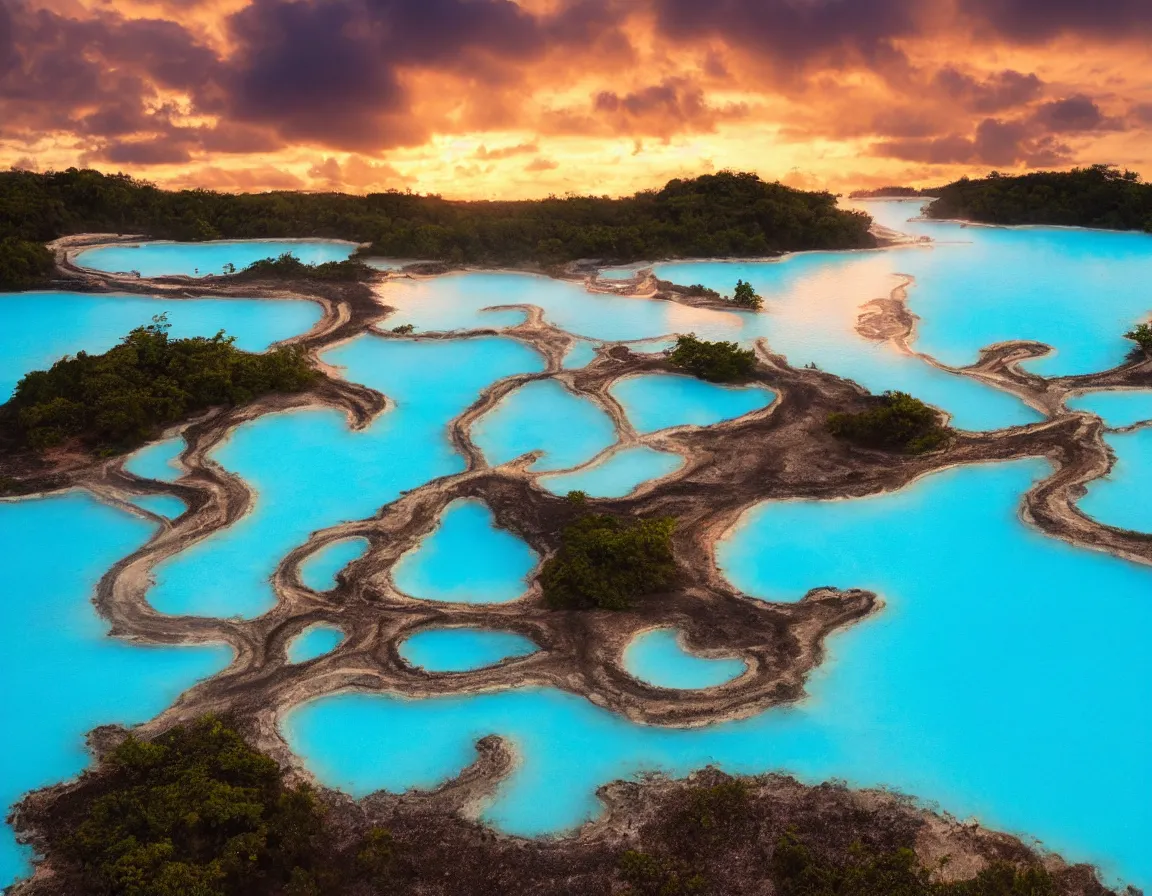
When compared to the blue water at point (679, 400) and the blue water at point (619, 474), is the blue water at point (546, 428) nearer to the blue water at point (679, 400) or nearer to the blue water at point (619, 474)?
the blue water at point (619, 474)

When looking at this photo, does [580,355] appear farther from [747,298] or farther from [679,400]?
[747,298]

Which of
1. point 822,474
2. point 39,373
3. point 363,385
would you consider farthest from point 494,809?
point 39,373

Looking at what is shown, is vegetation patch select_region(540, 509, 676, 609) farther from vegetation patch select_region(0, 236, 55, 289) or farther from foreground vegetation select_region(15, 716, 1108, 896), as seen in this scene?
vegetation patch select_region(0, 236, 55, 289)

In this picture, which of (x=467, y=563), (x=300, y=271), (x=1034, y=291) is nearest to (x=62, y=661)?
(x=467, y=563)

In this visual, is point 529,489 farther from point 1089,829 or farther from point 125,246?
point 125,246

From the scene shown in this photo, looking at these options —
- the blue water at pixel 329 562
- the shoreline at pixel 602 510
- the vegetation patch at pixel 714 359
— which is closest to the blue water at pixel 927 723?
the shoreline at pixel 602 510

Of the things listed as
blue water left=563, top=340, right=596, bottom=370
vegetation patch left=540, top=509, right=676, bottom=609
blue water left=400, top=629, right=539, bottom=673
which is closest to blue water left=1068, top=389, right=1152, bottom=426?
blue water left=563, top=340, right=596, bottom=370
